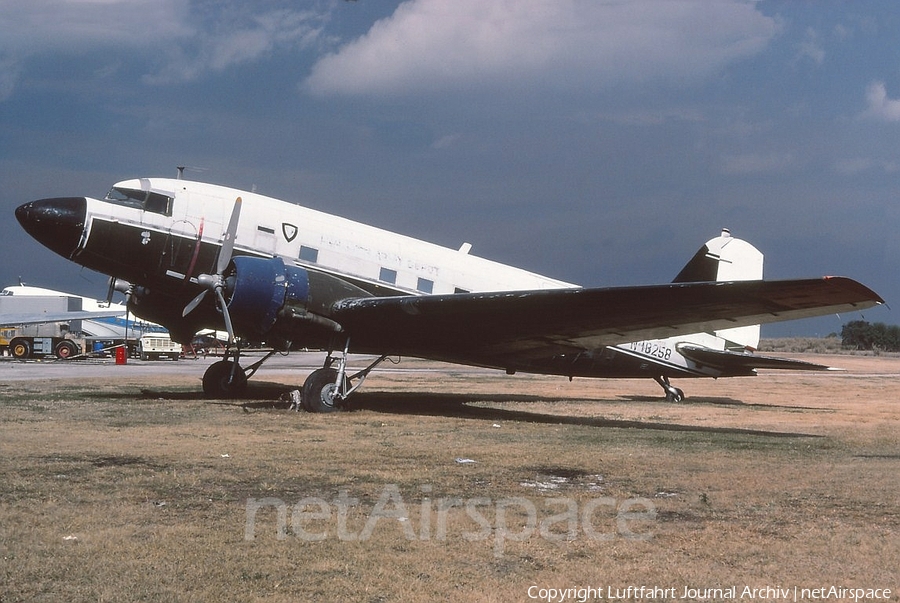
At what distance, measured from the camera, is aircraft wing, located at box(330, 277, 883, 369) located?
12.1 m

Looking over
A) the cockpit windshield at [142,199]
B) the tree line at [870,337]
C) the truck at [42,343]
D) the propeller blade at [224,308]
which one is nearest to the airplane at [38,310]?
the truck at [42,343]

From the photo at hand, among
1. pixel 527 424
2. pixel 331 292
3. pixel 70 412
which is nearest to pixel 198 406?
pixel 70 412

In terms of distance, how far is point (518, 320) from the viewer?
15.0 metres

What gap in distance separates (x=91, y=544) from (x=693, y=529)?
4459mm

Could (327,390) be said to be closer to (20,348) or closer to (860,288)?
(860,288)

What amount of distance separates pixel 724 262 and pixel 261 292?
1108 centimetres

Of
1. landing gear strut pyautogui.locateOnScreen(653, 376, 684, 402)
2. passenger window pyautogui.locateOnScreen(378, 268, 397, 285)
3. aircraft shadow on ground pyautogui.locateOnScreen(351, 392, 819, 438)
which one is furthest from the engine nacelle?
landing gear strut pyautogui.locateOnScreen(653, 376, 684, 402)

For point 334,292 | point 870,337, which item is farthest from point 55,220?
point 870,337

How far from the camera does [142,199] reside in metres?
15.9

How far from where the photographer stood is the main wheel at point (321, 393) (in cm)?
1523

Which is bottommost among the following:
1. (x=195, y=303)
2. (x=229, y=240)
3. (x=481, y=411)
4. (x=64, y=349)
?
(x=481, y=411)

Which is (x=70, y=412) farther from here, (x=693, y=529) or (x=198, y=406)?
(x=693, y=529)

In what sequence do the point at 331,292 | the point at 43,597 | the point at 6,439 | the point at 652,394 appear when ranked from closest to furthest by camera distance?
the point at 43,597
the point at 6,439
the point at 331,292
the point at 652,394

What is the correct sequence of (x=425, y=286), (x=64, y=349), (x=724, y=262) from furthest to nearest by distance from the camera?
(x=64, y=349), (x=724, y=262), (x=425, y=286)
